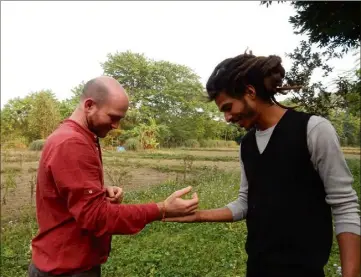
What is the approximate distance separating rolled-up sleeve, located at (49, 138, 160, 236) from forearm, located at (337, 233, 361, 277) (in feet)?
2.38

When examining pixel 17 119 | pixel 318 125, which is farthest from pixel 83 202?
pixel 17 119

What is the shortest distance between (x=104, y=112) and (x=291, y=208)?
81cm

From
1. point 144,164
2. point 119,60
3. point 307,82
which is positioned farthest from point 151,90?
point 144,164

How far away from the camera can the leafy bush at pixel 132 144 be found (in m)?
7.27

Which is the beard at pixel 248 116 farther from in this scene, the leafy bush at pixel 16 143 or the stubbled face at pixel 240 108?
the leafy bush at pixel 16 143

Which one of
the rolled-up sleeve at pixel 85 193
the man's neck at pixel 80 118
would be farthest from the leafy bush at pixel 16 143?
the rolled-up sleeve at pixel 85 193

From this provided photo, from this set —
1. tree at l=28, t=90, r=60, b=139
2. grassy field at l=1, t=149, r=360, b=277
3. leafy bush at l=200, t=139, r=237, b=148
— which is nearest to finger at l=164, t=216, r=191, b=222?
grassy field at l=1, t=149, r=360, b=277

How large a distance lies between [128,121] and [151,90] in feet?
2.87

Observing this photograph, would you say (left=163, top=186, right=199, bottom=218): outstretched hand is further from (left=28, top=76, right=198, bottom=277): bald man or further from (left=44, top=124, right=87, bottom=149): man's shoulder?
(left=44, top=124, right=87, bottom=149): man's shoulder

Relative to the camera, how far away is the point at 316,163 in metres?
1.16

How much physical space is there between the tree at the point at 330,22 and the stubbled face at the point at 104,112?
15.0 feet

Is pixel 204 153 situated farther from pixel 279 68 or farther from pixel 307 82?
pixel 279 68

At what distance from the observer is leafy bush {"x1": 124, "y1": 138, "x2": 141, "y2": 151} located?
727 cm

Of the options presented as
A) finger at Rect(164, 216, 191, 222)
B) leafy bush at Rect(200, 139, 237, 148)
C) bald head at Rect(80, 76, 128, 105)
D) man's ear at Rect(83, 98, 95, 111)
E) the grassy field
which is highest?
bald head at Rect(80, 76, 128, 105)
